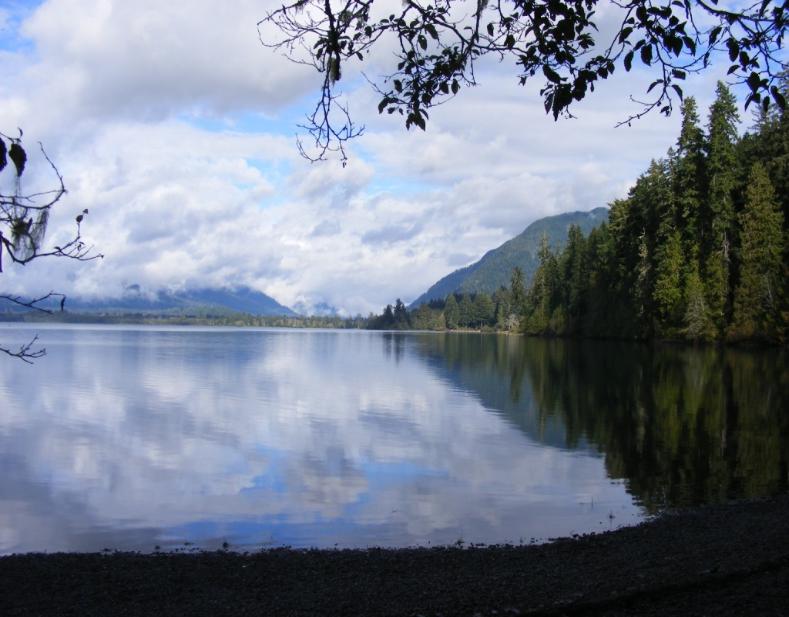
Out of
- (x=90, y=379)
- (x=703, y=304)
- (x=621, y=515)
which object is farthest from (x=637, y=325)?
(x=621, y=515)

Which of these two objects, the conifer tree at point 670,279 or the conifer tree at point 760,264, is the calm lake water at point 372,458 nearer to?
the conifer tree at point 760,264

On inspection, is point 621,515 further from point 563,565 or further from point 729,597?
point 729,597

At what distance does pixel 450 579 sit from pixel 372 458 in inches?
428

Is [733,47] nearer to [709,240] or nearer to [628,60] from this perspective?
[628,60]

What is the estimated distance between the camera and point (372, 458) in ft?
65.8

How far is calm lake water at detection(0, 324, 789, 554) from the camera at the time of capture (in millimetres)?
13562

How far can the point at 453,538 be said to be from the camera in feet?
41.2

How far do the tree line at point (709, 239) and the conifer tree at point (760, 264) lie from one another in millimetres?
84

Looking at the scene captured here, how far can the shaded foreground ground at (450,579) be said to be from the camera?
293 inches

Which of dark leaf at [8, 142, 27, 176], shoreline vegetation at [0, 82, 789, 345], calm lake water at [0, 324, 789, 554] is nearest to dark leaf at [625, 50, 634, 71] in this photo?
dark leaf at [8, 142, 27, 176]

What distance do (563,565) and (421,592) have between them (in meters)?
2.32

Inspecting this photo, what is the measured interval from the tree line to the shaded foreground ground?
51.3m

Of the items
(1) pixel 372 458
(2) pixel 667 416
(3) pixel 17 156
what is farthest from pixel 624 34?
(2) pixel 667 416

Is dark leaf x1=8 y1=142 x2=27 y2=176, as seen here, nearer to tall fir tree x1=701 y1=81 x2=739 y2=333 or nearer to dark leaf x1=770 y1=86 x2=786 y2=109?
dark leaf x1=770 y1=86 x2=786 y2=109
